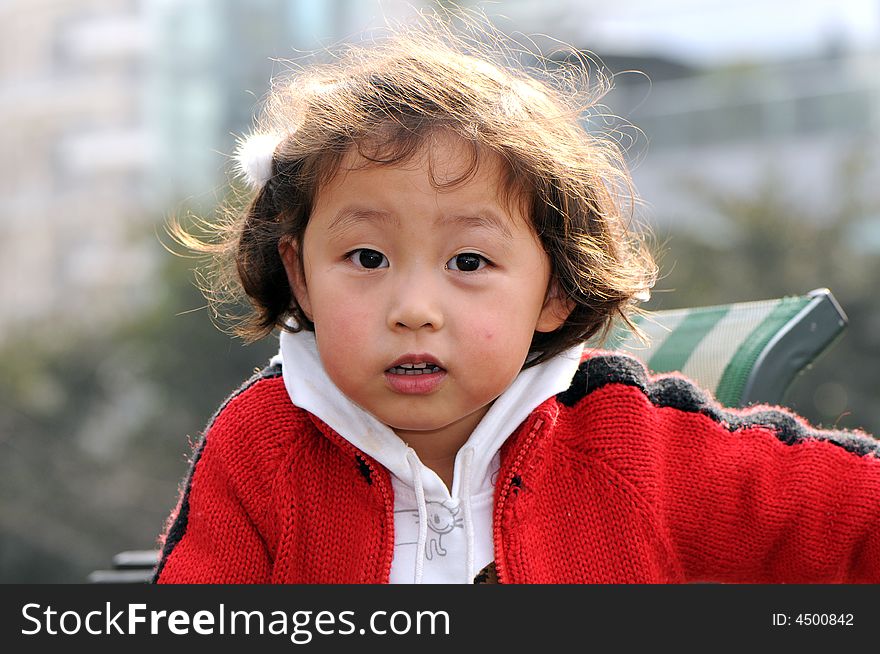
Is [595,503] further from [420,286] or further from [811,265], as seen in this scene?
[811,265]

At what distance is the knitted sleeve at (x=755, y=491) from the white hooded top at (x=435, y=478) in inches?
6.4

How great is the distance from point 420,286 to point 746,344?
74cm

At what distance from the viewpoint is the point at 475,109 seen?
1.50 m

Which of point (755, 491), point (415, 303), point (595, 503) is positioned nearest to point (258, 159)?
point (415, 303)

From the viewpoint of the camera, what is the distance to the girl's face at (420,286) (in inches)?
55.4

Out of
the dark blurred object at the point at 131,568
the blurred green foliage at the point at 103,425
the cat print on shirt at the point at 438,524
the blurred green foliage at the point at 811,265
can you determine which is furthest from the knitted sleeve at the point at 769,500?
the blurred green foliage at the point at 103,425

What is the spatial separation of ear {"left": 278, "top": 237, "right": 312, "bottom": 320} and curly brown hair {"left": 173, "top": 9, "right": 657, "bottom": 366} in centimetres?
2

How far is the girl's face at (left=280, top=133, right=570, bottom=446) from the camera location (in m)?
1.41

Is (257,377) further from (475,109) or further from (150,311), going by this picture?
(150,311)

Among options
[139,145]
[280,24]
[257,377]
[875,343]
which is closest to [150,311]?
[139,145]

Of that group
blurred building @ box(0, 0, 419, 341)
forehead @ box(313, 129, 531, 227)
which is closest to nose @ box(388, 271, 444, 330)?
forehead @ box(313, 129, 531, 227)

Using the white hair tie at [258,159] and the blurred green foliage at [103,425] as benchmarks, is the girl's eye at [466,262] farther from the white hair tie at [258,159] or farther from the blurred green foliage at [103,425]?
the blurred green foliage at [103,425]

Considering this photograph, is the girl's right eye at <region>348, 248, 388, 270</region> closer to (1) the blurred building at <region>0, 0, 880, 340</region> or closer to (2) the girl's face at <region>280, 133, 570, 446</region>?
(2) the girl's face at <region>280, 133, 570, 446</region>

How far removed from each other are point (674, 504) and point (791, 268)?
5694 mm
